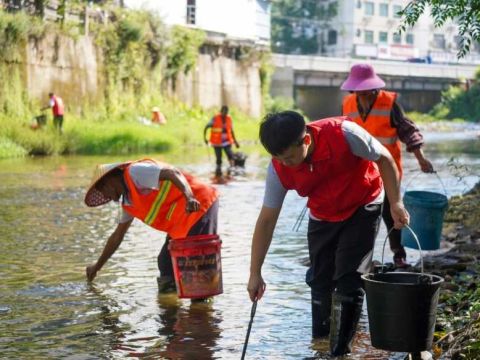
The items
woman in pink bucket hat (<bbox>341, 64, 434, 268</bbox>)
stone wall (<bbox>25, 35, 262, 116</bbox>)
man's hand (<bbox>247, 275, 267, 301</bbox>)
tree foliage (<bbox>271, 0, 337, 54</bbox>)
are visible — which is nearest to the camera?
man's hand (<bbox>247, 275, 267, 301</bbox>)

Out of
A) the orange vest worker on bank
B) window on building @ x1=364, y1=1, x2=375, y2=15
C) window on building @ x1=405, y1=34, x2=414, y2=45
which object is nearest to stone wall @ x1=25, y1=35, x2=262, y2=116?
the orange vest worker on bank

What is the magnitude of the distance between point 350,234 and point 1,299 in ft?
11.5

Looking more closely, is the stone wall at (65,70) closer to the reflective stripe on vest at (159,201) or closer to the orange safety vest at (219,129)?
the orange safety vest at (219,129)

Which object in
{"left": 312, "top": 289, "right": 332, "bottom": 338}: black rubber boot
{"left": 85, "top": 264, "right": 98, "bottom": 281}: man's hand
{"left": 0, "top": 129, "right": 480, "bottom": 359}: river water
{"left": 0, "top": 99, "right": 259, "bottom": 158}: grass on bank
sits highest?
{"left": 312, "top": 289, "right": 332, "bottom": 338}: black rubber boot

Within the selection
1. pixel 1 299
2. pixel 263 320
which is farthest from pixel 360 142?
pixel 1 299

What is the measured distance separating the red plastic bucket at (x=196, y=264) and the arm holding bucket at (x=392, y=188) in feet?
6.87

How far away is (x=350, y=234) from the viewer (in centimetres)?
564

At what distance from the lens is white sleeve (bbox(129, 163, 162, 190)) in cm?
696

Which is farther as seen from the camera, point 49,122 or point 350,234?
point 49,122

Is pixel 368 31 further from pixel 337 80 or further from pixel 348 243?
pixel 348 243

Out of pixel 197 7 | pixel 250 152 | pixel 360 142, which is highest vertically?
pixel 197 7

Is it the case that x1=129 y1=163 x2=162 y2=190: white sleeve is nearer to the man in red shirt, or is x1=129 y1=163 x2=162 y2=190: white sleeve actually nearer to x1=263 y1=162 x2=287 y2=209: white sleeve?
the man in red shirt

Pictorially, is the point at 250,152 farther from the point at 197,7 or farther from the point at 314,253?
the point at 314,253

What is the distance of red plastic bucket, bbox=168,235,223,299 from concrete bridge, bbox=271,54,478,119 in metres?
58.2
